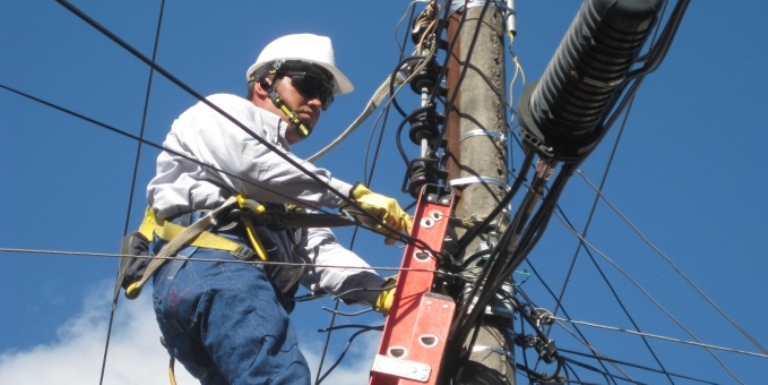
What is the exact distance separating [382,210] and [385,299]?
0.46 m

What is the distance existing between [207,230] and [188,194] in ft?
0.73

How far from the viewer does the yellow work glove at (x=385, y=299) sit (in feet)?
18.5

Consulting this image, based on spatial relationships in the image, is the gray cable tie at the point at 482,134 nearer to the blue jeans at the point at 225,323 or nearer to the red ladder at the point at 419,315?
the red ladder at the point at 419,315

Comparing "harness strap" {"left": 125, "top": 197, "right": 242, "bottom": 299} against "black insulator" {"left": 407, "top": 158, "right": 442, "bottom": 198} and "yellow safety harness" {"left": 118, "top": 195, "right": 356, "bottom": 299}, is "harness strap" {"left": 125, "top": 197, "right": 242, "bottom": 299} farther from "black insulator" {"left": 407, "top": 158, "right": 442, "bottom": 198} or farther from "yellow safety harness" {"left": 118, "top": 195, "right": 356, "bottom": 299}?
"black insulator" {"left": 407, "top": 158, "right": 442, "bottom": 198}

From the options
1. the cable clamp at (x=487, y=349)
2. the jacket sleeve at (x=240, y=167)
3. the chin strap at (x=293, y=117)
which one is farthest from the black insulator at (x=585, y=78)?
the chin strap at (x=293, y=117)

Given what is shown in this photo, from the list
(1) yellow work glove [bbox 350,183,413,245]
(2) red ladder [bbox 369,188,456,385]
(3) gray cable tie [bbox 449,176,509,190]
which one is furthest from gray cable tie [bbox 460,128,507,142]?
(1) yellow work glove [bbox 350,183,413,245]

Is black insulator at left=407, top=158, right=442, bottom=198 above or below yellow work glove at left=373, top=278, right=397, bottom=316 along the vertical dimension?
above

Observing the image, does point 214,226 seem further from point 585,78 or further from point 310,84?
point 585,78

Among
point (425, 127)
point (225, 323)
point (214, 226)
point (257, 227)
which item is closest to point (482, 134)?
point (425, 127)

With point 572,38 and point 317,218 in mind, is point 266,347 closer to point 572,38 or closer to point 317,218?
point 317,218

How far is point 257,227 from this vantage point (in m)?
5.48

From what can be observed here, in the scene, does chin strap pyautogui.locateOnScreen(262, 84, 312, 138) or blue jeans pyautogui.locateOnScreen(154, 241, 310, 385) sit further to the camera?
chin strap pyautogui.locateOnScreen(262, 84, 312, 138)

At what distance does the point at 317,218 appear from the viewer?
5.56 m

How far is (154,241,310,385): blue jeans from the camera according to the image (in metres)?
4.82
